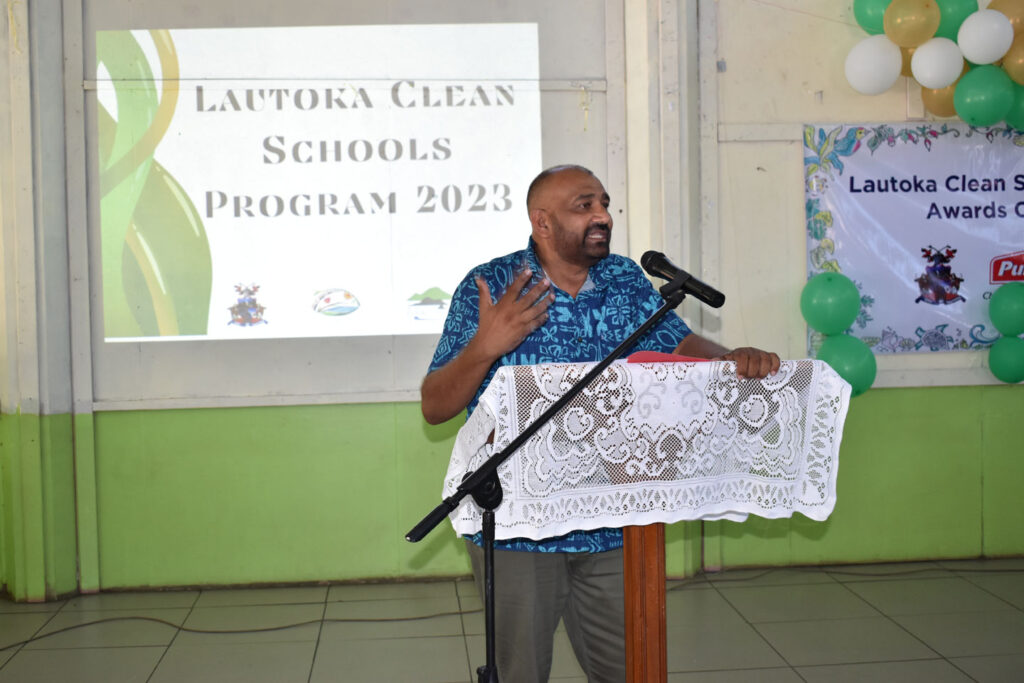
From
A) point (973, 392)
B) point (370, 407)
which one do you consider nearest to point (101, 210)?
point (370, 407)

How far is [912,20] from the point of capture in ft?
12.4

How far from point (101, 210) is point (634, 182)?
2397 mm

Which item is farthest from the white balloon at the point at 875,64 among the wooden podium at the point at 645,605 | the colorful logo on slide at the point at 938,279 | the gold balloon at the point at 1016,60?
the wooden podium at the point at 645,605

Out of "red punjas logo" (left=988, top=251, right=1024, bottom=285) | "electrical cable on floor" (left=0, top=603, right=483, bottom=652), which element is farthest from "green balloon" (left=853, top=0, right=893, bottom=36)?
"electrical cable on floor" (left=0, top=603, right=483, bottom=652)

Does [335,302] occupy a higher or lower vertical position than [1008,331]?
higher

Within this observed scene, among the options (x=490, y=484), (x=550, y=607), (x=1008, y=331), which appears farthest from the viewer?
(x=1008, y=331)

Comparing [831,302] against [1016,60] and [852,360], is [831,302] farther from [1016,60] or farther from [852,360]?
[1016,60]

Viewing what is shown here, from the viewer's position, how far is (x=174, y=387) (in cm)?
416

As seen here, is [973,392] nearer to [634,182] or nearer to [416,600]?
[634,182]

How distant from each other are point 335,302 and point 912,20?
2722mm

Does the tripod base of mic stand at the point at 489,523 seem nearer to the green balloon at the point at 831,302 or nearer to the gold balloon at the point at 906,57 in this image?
the green balloon at the point at 831,302

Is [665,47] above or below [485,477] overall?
above

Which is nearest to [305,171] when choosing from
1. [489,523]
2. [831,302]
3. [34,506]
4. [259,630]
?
[34,506]

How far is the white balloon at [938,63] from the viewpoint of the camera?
12.5ft
